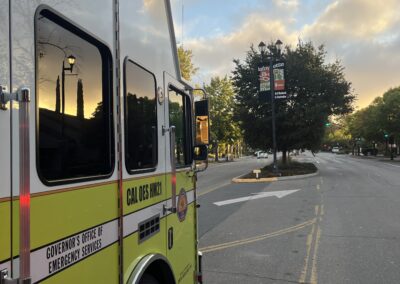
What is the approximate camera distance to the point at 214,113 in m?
59.1

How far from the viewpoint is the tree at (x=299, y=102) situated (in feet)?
93.8

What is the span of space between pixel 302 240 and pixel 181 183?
4.76 m

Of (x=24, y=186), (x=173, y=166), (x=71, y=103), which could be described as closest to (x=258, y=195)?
(x=173, y=166)

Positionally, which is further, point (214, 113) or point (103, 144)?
point (214, 113)

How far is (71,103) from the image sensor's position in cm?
224

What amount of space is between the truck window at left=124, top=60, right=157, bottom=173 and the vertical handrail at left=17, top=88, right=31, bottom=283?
1.04 meters

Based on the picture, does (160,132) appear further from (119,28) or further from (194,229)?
(194,229)

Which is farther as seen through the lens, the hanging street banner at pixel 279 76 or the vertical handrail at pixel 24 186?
the hanging street banner at pixel 279 76

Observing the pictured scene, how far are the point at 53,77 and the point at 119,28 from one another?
757 mm

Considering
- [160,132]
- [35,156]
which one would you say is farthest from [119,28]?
[35,156]

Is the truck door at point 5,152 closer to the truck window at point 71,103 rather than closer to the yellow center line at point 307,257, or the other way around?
the truck window at point 71,103

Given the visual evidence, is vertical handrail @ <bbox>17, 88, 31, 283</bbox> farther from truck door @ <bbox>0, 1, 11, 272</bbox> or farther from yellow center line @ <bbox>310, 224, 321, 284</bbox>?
yellow center line @ <bbox>310, 224, 321, 284</bbox>

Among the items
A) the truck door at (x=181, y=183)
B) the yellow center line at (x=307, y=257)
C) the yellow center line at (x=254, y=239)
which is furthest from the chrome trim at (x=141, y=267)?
the yellow center line at (x=254, y=239)

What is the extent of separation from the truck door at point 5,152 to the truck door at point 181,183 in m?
1.91
